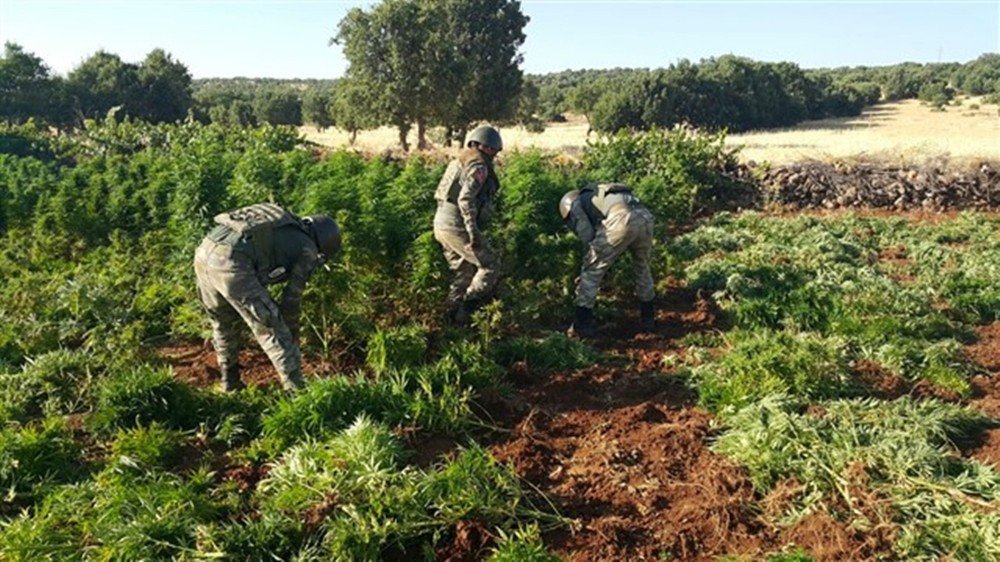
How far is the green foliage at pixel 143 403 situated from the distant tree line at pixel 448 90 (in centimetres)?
1719

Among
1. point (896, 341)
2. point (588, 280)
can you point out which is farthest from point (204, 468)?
point (896, 341)

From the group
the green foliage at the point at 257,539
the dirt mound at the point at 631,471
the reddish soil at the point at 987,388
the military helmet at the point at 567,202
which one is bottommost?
the reddish soil at the point at 987,388

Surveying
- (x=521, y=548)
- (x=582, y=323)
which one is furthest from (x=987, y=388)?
(x=521, y=548)

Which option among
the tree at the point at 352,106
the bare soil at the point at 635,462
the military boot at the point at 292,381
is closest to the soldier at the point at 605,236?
the bare soil at the point at 635,462

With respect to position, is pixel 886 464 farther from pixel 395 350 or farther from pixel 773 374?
pixel 395 350

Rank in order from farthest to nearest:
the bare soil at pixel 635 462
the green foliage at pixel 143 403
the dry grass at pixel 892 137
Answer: the dry grass at pixel 892 137, the green foliage at pixel 143 403, the bare soil at pixel 635 462

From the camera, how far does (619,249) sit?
7.75 m

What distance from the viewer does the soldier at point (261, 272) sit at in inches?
220

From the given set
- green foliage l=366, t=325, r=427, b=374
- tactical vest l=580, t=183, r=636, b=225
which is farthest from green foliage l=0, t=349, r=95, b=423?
tactical vest l=580, t=183, r=636, b=225

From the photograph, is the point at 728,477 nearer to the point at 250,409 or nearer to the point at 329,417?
the point at 329,417

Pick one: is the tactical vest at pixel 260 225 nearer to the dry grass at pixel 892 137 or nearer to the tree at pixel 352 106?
the dry grass at pixel 892 137

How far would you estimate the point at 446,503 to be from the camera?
4363mm

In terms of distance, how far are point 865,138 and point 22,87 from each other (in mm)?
43868

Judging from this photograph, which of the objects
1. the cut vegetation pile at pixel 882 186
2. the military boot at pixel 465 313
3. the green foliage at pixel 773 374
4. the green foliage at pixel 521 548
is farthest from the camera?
the cut vegetation pile at pixel 882 186
